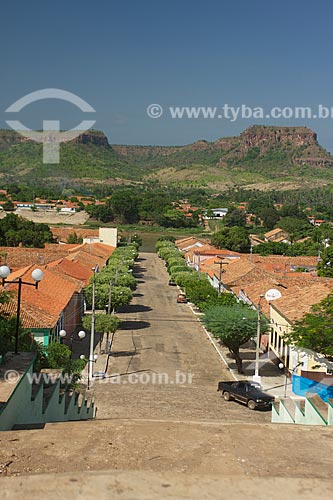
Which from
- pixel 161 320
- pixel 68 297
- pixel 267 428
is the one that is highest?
pixel 267 428

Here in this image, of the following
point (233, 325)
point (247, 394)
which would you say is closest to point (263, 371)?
point (233, 325)

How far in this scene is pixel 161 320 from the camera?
39.5 meters

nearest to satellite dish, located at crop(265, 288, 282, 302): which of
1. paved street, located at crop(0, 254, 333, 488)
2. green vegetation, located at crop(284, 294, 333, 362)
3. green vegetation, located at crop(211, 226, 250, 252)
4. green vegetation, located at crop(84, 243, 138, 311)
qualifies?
green vegetation, located at crop(84, 243, 138, 311)

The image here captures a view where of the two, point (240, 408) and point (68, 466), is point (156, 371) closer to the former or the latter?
point (240, 408)

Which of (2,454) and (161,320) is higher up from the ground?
(2,454)

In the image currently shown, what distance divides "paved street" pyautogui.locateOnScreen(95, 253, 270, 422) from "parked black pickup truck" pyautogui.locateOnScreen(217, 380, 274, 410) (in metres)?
0.27

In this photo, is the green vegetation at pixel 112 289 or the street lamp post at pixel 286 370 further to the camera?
the green vegetation at pixel 112 289

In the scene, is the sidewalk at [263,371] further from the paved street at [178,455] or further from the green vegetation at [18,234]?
the green vegetation at [18,234]

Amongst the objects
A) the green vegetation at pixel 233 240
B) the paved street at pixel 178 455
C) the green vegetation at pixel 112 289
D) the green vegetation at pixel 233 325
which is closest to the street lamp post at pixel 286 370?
the green vegetation at pixel 233 325

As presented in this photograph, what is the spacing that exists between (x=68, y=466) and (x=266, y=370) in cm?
2182

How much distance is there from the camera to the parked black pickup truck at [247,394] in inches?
827

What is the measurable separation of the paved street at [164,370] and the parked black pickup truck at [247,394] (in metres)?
0.27

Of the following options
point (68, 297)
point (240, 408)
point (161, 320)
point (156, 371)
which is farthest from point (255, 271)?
point (240, 408)

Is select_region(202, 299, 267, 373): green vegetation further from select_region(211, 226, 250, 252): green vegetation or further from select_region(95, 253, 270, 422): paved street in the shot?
select_region(211, 226, 250, 252): green vegetation
